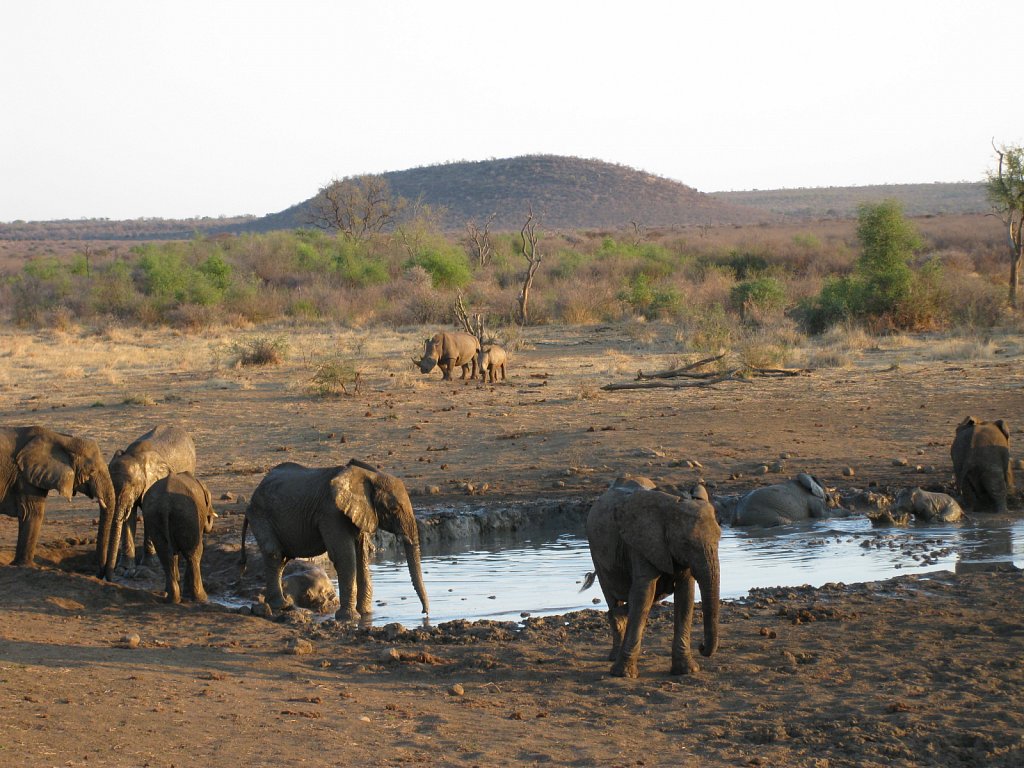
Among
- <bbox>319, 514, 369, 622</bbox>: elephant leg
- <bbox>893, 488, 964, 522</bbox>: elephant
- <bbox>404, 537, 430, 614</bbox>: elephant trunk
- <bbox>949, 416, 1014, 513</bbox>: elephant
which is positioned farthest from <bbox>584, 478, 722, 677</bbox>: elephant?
<bbox>949, 416, 1014, 513</bbox>: elephant

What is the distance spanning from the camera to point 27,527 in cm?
1029

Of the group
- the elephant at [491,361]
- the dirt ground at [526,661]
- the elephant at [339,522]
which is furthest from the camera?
the elephant at [491,361]

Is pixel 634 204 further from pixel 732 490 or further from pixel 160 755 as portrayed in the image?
pixel 160 755

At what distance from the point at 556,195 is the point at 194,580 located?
107 metres

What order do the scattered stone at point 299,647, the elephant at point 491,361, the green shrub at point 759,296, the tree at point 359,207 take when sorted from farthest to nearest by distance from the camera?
1. the tree at point 359,207
2. the green shrub at point 759,296
3. the elephant at point 491,361
4. the scattered stone at point 299,647

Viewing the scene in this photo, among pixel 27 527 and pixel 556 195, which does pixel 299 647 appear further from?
pixel 556 195

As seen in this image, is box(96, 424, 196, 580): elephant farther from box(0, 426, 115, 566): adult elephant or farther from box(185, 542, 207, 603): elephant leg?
box(185, 542, 207, 603): elephant leg

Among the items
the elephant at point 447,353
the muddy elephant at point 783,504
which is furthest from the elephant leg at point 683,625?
the elephant at point 447,353

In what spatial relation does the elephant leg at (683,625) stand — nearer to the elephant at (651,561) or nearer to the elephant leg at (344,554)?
the elephant at (651,561)

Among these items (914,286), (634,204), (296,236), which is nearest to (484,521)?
(914,286)

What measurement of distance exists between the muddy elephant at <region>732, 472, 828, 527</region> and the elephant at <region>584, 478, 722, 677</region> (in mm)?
5092

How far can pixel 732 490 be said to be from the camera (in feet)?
44.7

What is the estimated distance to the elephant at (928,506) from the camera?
1216 centimetres

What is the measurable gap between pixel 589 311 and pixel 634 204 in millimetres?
82650
